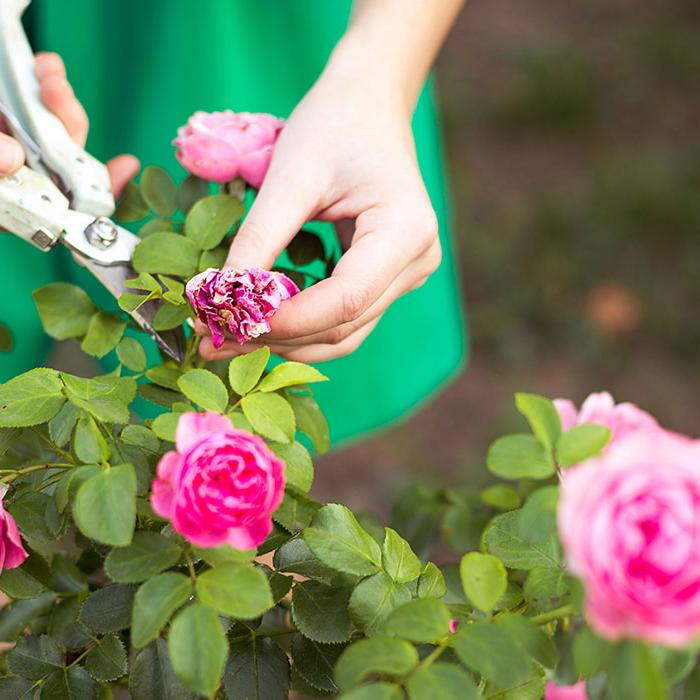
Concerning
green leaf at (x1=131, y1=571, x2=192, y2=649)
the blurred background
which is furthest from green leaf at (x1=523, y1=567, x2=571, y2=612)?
the blurred background

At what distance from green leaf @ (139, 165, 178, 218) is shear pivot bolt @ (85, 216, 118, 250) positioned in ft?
0.16

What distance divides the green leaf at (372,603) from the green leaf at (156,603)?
0.12m

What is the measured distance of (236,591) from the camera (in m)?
0.52

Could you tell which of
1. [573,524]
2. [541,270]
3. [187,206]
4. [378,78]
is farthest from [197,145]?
[541,270]

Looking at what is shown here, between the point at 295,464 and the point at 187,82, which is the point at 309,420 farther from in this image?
the point at 187,82

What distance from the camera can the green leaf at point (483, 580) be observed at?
55cm

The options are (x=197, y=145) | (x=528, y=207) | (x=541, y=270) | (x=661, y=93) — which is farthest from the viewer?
(x=661, y=93)

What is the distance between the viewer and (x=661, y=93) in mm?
2895

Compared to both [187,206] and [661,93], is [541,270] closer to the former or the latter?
[661,93]

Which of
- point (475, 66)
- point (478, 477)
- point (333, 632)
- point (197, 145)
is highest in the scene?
point (197, 145)

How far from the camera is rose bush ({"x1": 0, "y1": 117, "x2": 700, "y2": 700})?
426 millimetres

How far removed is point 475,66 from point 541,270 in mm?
932

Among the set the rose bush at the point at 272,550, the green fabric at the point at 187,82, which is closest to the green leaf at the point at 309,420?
the rose bush at the point at 272,550

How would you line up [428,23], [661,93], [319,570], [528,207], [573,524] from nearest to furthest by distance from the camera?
[573,524] → [319,570] → [428,23] → [528,207] → [661,93]
